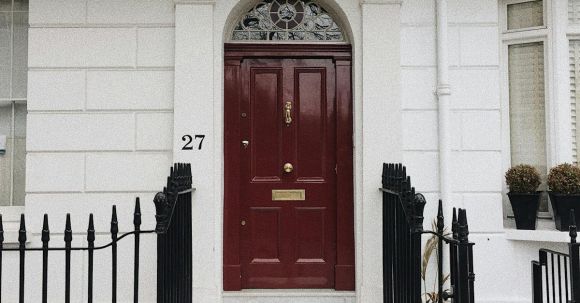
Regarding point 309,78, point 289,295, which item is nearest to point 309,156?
point 309,78

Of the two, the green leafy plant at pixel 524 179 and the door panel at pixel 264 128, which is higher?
the door panel at pixel 264 128

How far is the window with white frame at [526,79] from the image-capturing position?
17.6ft

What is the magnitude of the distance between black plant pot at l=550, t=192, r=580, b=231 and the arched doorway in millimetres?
1965

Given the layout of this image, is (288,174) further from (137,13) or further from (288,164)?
(137,13)

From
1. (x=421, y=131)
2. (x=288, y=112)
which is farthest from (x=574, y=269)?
(x=288, y=112)

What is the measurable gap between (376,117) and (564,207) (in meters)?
1.96

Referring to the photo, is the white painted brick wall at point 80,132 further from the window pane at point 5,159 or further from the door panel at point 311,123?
the door panel at point 311,123

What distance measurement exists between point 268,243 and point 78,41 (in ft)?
9.28

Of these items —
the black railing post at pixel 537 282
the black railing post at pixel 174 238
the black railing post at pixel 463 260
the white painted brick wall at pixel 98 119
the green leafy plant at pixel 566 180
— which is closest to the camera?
the black railing post at pixel 463 260

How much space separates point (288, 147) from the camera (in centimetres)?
555

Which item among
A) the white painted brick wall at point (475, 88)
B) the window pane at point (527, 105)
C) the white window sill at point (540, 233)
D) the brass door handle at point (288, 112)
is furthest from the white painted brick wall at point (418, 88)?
the white window sill at point (540, 233)

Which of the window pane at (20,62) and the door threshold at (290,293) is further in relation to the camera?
the window pane at (20,62)

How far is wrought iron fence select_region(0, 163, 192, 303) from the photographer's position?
337 centimetres

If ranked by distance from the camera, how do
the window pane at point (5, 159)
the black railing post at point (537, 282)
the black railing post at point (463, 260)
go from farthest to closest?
1. the window pane at point (5, 159)
2. the black railing post at point (537, 282)
3. the black railing post at point (463, 260)
